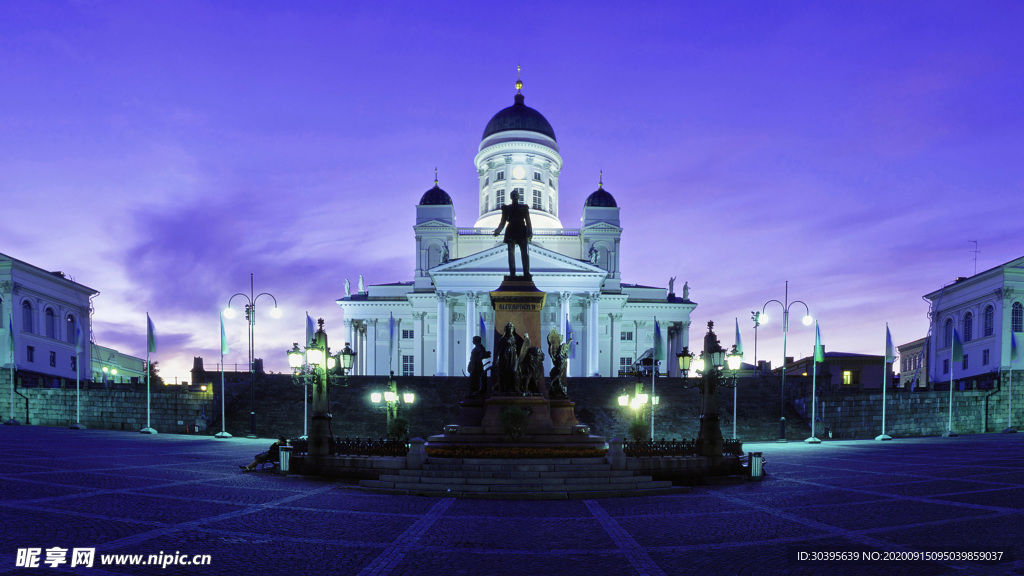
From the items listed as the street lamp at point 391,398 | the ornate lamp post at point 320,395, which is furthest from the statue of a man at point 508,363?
the street lamp at point 391,398

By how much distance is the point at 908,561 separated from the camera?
31.6 feet

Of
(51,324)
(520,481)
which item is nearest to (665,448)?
(520,481)

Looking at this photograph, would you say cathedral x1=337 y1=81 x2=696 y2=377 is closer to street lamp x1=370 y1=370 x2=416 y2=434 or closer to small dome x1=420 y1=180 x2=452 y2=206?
small dome x1=420 y1=180 x2=452 y2=206

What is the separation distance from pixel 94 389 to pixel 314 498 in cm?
4173

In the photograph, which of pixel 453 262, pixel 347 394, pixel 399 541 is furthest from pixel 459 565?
pixel 453 262

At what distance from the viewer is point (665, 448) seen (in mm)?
19094

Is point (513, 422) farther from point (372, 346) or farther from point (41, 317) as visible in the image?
point (372, 346)

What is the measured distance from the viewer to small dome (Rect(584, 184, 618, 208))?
8395cm

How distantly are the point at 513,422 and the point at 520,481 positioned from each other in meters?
2.36

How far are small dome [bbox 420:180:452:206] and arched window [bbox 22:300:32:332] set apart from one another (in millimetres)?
39618

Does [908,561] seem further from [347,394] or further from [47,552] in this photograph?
[347,394]

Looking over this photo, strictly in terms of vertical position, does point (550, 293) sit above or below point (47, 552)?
above

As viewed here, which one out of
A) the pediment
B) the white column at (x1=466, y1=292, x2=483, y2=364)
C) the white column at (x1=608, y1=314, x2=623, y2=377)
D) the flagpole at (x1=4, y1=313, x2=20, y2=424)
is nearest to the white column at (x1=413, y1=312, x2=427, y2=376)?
the pediment

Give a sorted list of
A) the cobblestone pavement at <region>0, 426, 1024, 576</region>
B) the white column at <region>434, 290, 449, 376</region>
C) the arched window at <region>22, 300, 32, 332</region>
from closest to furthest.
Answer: the cobblestone pavement at <region>0, 426, 1024, 576</region> → the arched window at <region>22, 300, 32, 332</region> → the white column at <region>434, 290, 449, 376</region>
